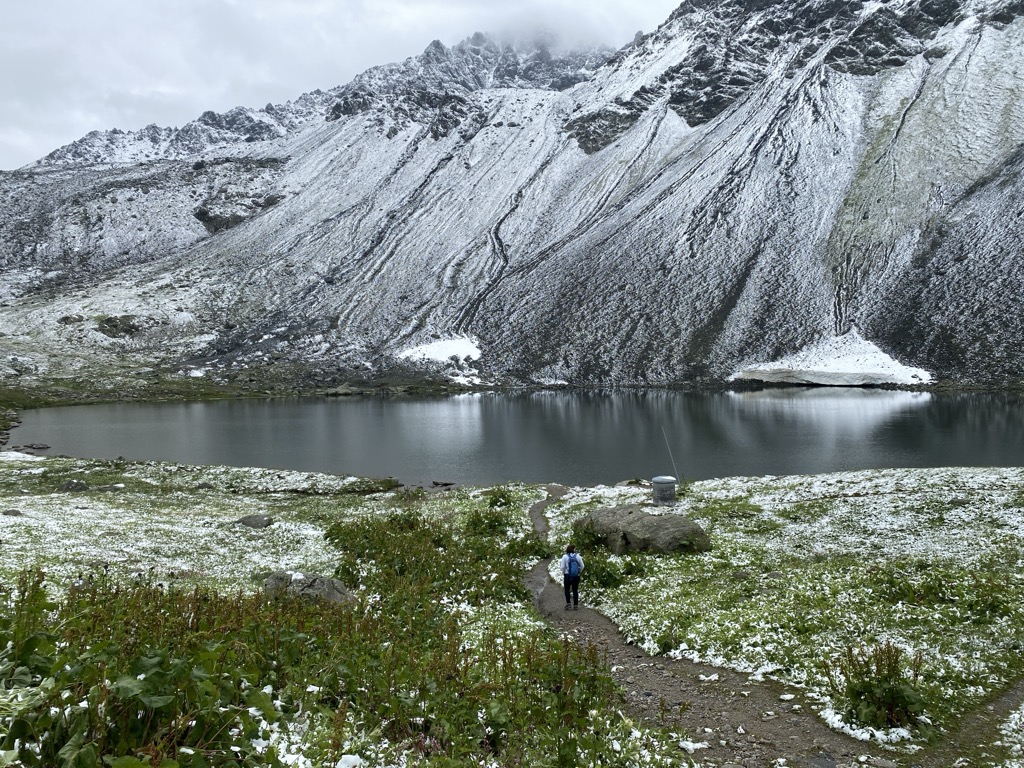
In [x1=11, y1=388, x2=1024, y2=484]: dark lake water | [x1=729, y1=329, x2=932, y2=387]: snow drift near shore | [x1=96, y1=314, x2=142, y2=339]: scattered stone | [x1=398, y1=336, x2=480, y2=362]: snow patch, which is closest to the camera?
[x1=11, y1=388, x2=1024, y2=484]: dark lake water

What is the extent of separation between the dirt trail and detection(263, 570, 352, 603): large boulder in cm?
860

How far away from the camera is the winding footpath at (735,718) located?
10.5m

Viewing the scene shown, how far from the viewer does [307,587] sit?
18.6 meters

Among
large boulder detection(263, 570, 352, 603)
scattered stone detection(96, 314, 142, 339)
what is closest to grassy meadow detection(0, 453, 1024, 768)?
large boulder detection(263, 570, 352, 603)

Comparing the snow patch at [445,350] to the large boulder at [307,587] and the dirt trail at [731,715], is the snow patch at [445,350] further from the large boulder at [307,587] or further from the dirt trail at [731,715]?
the dirt trail at [731,715]

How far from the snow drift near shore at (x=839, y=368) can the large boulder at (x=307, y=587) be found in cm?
15490

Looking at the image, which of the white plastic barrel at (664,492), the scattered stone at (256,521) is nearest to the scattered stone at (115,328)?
the scattered stone at (256,521)

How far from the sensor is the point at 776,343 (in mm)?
165250

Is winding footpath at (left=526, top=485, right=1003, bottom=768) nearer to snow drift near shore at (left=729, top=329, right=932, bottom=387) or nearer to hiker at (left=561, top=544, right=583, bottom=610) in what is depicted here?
hiker at (left=561, top=544, right=583, bottom=610)

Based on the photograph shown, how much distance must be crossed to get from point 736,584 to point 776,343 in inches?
6306

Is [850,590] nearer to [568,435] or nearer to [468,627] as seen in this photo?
[468,627]

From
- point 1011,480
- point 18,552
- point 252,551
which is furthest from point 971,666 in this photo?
point 18,552

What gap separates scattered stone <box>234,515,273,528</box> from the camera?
3462cm

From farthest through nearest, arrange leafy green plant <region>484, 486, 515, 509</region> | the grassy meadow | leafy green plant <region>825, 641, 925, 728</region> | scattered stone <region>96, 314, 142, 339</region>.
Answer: scattered stone <region>96, 314, 142, 339</region>, leafy green plant <region>484, 486, 515, 509</region>, leafy green plant <region>825, 641, 925, 728</region>, the grassy meadow
